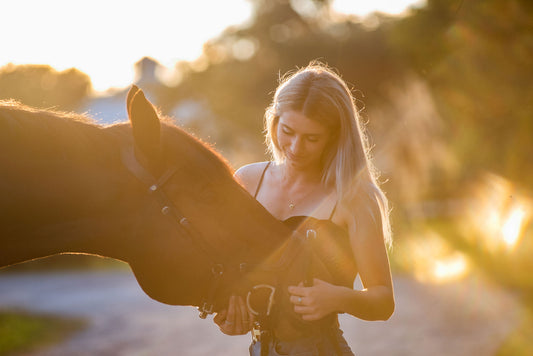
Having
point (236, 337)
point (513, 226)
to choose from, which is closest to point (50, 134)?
point (236, 337)

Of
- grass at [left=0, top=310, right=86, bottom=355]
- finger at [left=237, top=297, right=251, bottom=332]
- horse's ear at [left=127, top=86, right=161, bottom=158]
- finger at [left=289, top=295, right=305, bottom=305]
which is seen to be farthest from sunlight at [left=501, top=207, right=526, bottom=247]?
horse's ear at [left=127, top=86, right=161, bottom=158]

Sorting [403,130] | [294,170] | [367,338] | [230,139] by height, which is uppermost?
[230,139]

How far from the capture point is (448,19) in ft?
41.9

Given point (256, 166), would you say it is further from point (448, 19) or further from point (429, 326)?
point (448, 19)

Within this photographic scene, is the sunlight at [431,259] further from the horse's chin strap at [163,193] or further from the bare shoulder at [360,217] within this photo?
the horse's chin strap at [163,193]

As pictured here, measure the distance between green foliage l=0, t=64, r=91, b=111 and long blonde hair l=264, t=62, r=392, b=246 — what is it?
153 cm

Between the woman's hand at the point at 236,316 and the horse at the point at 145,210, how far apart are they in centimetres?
2

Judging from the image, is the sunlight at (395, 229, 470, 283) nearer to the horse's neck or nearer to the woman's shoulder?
the woman's shoulder

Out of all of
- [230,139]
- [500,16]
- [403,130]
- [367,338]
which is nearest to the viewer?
[367,338]

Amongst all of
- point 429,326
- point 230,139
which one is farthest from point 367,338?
point 230,139

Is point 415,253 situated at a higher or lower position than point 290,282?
higher

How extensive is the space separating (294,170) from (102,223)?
1.21 metres

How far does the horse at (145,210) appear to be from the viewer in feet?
5.55

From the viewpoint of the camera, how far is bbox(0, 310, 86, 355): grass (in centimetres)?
792
